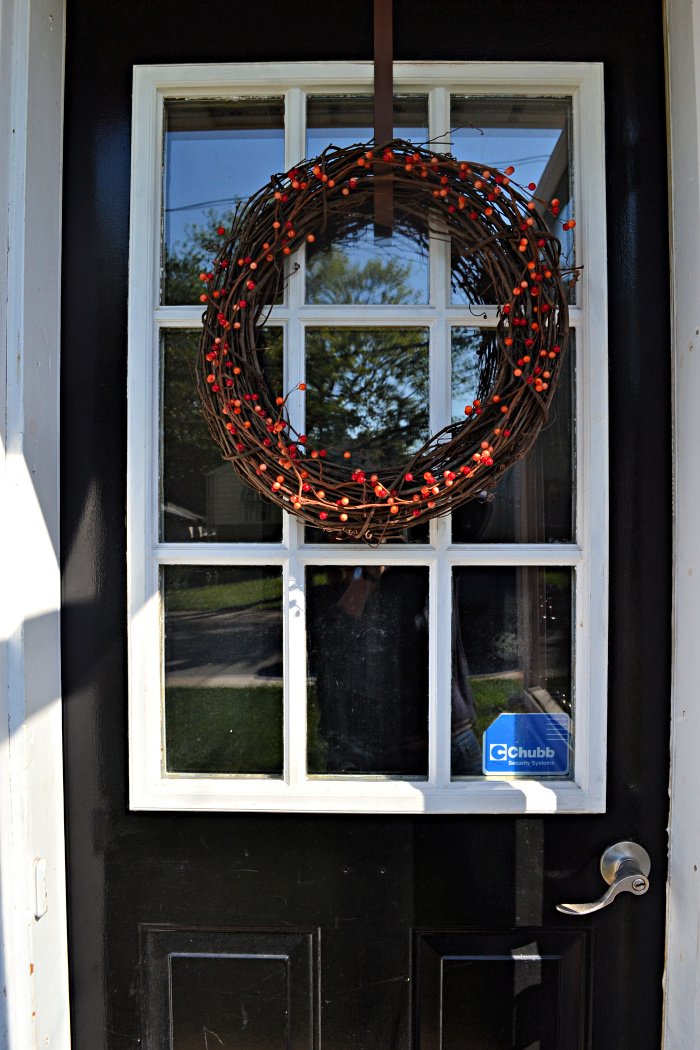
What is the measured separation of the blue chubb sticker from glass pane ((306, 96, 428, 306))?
0.87 metres

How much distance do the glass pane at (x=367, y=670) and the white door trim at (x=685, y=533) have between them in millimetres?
481

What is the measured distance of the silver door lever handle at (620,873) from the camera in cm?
113

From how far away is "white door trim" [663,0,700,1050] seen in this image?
1079 millimetres

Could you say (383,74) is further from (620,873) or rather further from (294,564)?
(620,873)

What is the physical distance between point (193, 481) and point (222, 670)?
15.4 inches

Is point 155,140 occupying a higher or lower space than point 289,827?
higher

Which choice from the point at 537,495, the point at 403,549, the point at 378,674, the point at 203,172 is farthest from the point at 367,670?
the point at 203,172

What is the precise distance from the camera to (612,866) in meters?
1.16

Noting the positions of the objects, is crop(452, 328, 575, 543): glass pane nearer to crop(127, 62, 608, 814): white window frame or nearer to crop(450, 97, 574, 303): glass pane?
crop(127, 62, 608, 814): white window frame

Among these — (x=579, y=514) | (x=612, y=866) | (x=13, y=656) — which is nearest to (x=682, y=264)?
(x=579, y=514)

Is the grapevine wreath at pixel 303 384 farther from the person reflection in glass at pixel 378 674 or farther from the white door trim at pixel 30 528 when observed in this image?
the white door trim at pixel 30 528

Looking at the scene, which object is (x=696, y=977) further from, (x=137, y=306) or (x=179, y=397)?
(x=137, y=306)

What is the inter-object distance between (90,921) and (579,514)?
4.19 feet

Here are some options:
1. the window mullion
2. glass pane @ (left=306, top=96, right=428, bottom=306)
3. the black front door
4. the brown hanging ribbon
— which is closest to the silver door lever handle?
the black front door
